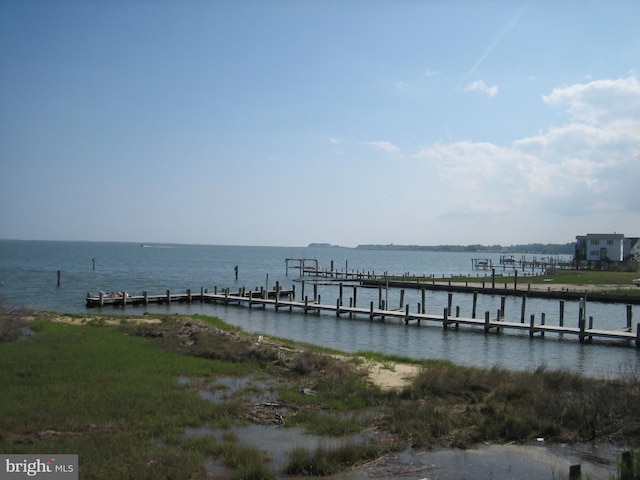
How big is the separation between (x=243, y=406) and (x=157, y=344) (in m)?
10.2

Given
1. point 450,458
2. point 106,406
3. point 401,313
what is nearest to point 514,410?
point 450,458

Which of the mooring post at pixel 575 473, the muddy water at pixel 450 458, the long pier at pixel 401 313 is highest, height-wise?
the mooring post at pixel 575 473

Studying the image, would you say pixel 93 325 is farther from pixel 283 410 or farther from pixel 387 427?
pixel 387 427

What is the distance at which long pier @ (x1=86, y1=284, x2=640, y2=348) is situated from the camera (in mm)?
32719

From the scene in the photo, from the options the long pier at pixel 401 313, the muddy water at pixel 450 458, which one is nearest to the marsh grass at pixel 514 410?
the muddy water at pixel 450 458

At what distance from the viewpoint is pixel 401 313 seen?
41531 mm

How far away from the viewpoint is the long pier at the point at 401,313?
32719 millimetres

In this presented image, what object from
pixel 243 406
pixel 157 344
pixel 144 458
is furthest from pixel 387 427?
pixel 157 344

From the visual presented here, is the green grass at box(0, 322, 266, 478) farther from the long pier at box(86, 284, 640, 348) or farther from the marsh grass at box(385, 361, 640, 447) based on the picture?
the long pier at box(86, 284, 640, 348)

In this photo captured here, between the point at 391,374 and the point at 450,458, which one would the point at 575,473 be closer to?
the point at 450,458

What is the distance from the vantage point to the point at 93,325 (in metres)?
28.4

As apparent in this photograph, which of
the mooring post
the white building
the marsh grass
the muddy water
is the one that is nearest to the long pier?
the marsh grass

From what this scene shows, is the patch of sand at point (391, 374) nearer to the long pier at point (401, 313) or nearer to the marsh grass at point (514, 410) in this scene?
the marsh grass at point (514, 410)

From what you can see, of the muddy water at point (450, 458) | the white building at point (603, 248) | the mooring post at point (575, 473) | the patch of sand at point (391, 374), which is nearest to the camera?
the mooring post at point (575, 473)
